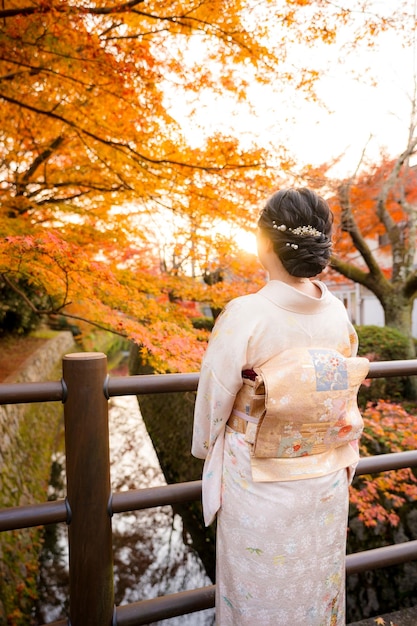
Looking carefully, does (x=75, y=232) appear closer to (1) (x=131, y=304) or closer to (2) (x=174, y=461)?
(1) (x=131, y=304)

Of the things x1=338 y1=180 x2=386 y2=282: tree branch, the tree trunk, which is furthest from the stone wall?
the tree trunk

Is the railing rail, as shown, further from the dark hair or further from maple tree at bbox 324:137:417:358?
maple tree at bbox 324:137:417:358

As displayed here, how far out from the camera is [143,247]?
27.7 feet

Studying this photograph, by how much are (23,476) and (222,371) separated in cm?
506

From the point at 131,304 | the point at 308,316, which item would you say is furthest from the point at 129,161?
the point at 308,316

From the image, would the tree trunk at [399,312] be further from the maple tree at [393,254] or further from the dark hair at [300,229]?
the dark hair at [300,229]

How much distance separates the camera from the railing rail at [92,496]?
157cm

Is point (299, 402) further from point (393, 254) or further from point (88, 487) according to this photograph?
point (393, 254)

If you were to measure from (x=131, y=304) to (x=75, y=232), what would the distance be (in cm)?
147

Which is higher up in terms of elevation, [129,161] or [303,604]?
[129,161]

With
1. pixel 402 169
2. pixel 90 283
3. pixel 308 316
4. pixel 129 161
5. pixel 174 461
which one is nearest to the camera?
pixel 308 316

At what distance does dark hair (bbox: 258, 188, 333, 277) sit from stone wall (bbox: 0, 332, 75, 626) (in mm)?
3768

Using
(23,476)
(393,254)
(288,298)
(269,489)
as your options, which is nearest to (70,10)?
(288,298)

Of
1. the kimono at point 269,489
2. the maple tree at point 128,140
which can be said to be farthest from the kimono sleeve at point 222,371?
the maple tree at point 128,140
